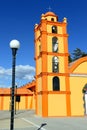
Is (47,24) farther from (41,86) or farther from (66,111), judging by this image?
(66,111)

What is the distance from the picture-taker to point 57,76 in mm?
27406

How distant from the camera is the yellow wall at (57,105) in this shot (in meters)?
26.2

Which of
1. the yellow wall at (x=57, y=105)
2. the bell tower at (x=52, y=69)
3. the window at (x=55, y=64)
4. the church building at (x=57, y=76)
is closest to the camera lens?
the yellow wall at (x=57, y=105)

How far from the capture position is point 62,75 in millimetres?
27547

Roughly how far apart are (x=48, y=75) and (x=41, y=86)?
1.58 metres

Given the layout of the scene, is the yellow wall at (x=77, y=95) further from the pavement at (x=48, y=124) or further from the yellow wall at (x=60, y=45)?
the pavement at (x=48, y=124)

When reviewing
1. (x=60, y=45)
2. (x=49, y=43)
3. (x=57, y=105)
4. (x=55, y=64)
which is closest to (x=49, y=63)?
(x=55, y=64)

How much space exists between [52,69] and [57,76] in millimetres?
1046

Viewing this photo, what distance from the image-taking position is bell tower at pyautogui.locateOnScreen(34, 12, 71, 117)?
2639 centimetres

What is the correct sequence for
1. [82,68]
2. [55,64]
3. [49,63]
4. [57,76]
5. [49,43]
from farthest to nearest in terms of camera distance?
1. [82,68]
2. [49,43]
3. [55,64]
4. [49,63]
5. [57,76]

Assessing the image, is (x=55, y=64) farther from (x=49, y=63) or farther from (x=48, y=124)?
(x=48, y=124)

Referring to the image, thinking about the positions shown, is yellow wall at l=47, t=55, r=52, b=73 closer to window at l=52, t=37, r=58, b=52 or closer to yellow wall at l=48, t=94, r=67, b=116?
window at l=52, t=37, r=58, b=52

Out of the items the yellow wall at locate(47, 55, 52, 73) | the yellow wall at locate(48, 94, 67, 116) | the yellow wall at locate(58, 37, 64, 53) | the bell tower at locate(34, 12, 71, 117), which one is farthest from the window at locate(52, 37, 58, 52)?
the yellow wall at locate(48, 94, 67, 116)

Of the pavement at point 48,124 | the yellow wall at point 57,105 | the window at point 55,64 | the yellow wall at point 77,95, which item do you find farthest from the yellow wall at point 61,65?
the pavement at point 48,124
